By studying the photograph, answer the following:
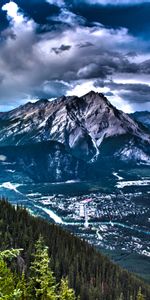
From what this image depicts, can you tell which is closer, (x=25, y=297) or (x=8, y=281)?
(x=8, y=281)

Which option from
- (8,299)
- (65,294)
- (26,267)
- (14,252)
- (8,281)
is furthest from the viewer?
(26,267)

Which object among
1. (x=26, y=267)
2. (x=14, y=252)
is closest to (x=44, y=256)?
(x=14, y=252)

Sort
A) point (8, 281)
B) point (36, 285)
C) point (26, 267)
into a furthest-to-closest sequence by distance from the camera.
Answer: point (26, 267) → point (36, 285) → point (8, 281)

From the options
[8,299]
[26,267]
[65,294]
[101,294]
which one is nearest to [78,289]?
[101,294]

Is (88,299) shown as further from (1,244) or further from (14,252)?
(14,252)

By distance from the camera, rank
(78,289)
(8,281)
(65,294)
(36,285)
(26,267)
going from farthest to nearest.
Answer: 1. (78,289)
2. (26,267)
3. (65,294)
4. (36,285)
5. (8,281)

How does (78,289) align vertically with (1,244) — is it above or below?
below

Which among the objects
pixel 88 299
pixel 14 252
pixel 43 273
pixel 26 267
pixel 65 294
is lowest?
pixel 88 299

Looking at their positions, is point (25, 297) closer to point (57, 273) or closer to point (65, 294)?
point (65, 294)

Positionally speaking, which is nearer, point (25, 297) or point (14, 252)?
point (14, 252)
